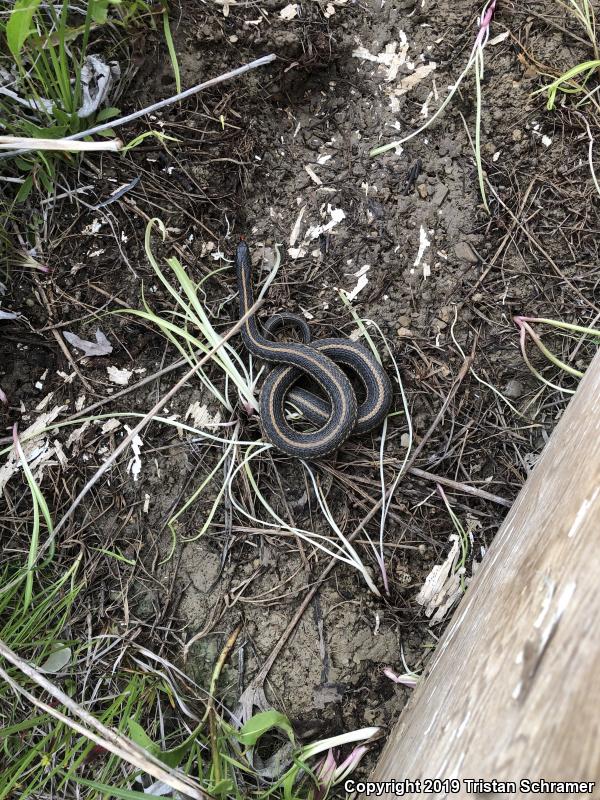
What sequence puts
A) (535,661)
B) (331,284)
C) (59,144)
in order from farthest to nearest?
(331,284), (59,144), (535,661)

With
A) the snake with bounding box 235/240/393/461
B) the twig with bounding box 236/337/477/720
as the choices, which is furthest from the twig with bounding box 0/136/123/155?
the twig with bounding box 236/337/477/720

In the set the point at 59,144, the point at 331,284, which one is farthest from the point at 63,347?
the point at 331,284

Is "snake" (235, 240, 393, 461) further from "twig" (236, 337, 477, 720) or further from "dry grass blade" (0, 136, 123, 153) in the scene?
"dry grass blade" (0, 136, 123, 153)

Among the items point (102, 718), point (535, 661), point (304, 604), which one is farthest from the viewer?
point (304, 604)

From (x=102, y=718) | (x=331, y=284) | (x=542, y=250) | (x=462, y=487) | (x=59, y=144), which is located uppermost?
(x=59, y=144)

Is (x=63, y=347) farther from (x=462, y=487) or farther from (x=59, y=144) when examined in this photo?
(x=462, y=487)

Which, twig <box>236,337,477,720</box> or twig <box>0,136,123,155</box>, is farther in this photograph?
twig <box>236,337,477,720</box>

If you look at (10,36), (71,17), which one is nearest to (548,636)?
(10,36)
